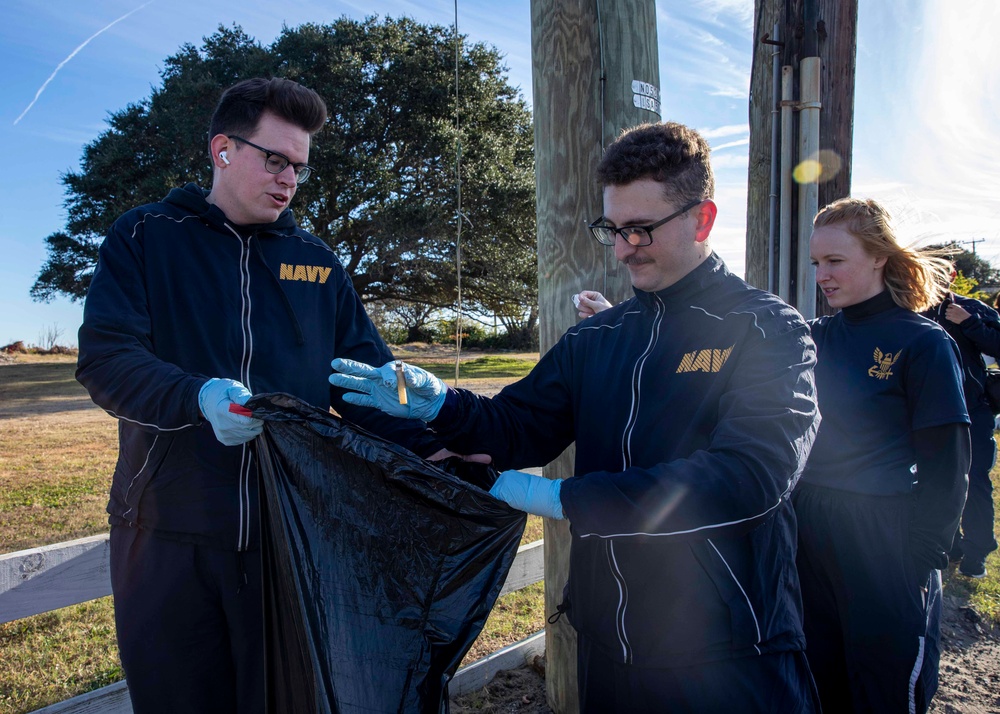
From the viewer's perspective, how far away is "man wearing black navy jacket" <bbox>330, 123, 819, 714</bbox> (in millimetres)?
1527

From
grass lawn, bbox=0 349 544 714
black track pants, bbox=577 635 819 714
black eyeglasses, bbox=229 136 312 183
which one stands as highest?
black eyeglasses, bbox=229 136 312 183

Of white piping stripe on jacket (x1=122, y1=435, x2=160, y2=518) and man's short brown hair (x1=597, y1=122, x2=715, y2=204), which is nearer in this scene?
man's short brown hair (x1=597, y1=122, x2=715, y2=204)

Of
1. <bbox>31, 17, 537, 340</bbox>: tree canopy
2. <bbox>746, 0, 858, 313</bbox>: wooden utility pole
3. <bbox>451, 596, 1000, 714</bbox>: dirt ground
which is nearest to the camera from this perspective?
<bbox>451, 596, 1000, 714</bbox>: dirt ground

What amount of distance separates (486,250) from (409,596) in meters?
16.1

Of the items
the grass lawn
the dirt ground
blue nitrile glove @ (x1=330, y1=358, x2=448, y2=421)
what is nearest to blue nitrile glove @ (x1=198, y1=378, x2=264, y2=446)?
blue nitrile glove @ (x1=330, y1=358, x2=448, y2=421)

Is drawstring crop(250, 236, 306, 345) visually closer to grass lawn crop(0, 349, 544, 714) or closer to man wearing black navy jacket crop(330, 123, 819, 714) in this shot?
man wearing black navy jacket crop(330, 123, 819, 714)

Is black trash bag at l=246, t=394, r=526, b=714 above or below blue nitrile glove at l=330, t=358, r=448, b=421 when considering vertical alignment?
below

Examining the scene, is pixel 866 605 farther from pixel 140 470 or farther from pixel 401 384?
pixel 140 470

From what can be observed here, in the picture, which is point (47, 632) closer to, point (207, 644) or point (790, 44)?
point (207, 644)

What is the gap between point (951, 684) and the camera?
3549 millimetres

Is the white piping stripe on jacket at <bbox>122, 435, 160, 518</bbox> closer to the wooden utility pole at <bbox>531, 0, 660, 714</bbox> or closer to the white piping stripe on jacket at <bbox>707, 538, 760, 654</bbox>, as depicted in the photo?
the white piping stripe on jacket at <bbox>707, 538, 760, 654</bbox>

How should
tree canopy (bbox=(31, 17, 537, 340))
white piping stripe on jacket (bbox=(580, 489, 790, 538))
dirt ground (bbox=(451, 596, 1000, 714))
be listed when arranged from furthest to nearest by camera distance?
tree canopy (bbox=(31, 17, 537, 340)) < dirt ground (bbox=(451, 596, 1000, 714)) < white piping stripe on jacket (bbox=(580, 489, 790, 538))

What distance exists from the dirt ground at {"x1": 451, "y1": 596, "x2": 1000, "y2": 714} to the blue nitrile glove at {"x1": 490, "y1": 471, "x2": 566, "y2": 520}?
186 cm

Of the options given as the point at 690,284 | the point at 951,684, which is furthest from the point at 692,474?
the point at 951,684
